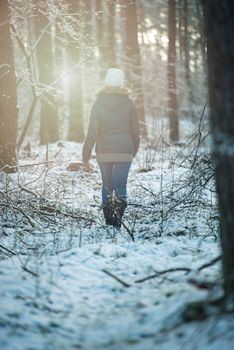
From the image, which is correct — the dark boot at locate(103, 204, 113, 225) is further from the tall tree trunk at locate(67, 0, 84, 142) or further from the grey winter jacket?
the tall tree trunk at locate(67, 0, 84, 142)

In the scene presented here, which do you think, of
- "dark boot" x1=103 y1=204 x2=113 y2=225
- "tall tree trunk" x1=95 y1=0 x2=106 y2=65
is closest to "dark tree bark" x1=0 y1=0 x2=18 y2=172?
"dark boot" x1=103 y1=204 x2=113 y2=225

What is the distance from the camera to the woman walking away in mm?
5898

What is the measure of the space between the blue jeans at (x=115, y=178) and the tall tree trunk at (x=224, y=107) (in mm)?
2922

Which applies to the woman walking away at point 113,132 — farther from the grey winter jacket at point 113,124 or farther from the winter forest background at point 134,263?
the winter forest background at point 134,263

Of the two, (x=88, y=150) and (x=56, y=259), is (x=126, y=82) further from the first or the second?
(x=56, y=259)

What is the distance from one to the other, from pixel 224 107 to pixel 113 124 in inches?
124

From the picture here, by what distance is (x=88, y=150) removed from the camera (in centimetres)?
605

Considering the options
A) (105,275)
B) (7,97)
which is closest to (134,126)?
(105,275)

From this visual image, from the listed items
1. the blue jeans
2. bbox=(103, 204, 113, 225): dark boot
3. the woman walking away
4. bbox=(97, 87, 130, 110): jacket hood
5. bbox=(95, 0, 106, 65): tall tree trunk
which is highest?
bbox=(95, 0, 106, 65): tall tree trunk

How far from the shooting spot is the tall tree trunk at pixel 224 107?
2.83 metres

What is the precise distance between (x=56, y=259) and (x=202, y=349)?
1989 mm

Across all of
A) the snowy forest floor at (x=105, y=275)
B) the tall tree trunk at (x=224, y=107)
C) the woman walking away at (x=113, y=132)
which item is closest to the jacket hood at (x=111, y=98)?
the woman walking away at (x=113, y=132)

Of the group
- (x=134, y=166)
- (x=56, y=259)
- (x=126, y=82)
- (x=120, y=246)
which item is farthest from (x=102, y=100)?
(x=126, y=82)

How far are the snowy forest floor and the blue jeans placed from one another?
34cm
